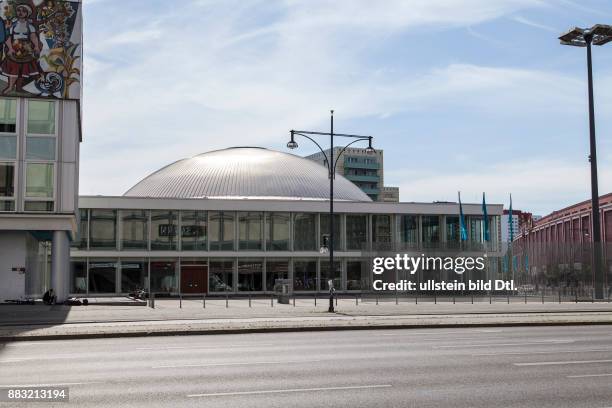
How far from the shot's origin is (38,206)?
1703 inches

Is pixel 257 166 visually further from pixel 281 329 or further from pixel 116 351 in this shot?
pixel 116 351

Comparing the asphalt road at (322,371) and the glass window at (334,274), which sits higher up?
the glass window at (334,274)

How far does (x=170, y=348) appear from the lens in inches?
729

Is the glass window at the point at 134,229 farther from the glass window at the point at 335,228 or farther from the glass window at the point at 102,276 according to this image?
the glass window at the point at 335,228

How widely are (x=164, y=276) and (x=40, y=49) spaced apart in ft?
77.4

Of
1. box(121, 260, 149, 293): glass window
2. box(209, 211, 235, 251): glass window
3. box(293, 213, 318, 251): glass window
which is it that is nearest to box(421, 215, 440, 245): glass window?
box(293, 213, 318, 251): glass window

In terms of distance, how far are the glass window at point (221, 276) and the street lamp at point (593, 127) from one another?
29.4 metres

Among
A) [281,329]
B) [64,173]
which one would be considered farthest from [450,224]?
[281,329]

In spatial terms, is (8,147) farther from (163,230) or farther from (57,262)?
(163,230)

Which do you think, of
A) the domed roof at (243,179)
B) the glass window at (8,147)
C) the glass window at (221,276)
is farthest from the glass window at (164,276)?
the glass window at (8,147)

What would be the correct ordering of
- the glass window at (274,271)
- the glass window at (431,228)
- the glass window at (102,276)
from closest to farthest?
the glass window at (102,276) → the glass window at (274,271) → the glass window at (431,228)

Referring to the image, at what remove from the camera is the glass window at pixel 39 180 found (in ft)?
141

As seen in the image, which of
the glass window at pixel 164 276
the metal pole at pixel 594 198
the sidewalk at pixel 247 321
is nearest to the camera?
the sidewalk at pixel 247 321

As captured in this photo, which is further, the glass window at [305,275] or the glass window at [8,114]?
the glass window at [305,275]
